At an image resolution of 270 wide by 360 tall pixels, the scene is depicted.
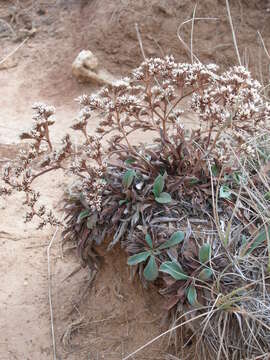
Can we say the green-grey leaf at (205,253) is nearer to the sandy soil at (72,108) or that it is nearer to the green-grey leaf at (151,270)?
the green-grey leaf at (151,270)

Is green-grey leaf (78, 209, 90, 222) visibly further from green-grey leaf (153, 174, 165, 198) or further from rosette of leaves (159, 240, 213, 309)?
rosette of leaves (159, 240, 213, 309)

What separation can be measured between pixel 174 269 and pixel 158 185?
1.18 ft

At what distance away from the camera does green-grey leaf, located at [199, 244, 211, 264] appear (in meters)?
1.77

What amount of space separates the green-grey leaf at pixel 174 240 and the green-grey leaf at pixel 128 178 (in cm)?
29

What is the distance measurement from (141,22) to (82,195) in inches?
134

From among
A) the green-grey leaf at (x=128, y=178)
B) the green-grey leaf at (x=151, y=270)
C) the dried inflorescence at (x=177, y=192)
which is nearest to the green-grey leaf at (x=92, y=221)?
the dried inflorescence at (x=177, y=192)

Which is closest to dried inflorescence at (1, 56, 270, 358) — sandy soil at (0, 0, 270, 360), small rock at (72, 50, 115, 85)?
sandy soil at (0, 0, 270, 360)

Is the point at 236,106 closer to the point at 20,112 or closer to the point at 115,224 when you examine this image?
the point at 115,224

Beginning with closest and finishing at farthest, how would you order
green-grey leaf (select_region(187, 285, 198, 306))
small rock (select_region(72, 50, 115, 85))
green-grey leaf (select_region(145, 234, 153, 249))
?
green-grey leaf (select_region(187, 285, 198, 306)) → green-grey leaf (select_region(145, 234, 153, 249)) → small rock (select_region(72, 50, 115, 85))

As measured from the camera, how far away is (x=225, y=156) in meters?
1.96

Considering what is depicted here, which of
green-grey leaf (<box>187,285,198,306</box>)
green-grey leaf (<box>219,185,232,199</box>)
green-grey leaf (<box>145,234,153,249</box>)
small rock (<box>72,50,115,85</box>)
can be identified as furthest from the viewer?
small rock (<box>72,50,115,85</box>)

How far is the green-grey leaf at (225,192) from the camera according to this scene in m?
1.98

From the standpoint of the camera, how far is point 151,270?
1.83m

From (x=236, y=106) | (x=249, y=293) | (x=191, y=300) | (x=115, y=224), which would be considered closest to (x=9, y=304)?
(x=115, y=224)
